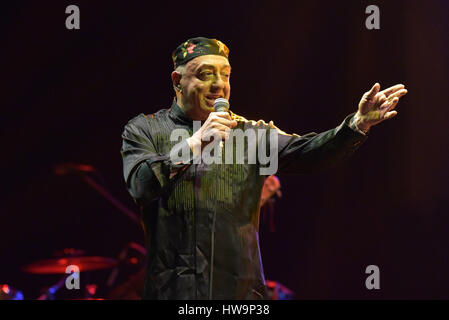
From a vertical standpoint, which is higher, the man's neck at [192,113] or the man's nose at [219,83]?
the man's nose at [219,83]

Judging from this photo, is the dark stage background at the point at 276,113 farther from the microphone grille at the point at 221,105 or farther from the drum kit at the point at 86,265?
the microphone grille at the point at 221,105

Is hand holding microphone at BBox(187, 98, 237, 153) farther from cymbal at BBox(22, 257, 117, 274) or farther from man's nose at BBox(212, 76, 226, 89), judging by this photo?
cymbal at BBox(22, 257, 117, 274)

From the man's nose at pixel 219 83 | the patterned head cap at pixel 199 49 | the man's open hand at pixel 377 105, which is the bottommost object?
the man's open hand at pixel 377 105

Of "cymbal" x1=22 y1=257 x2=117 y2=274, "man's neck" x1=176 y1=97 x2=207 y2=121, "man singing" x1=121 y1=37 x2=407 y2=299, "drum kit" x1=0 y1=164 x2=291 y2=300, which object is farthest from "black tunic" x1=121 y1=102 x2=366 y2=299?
"cymbal" x1=22 y1=257 x2=117 y2=274

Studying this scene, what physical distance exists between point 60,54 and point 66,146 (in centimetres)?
82

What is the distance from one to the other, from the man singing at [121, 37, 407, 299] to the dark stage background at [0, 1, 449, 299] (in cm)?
249

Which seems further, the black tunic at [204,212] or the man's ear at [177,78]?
the man's ear at [177,78]

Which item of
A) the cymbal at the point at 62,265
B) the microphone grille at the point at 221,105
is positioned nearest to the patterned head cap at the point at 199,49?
the microphone grille at the point at 221,105

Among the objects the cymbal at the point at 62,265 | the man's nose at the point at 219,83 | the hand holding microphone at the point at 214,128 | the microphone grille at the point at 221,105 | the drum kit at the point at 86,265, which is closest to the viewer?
the hand holding microphone at the point at 214,128

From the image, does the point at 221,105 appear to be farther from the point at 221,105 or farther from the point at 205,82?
the point at 205,82

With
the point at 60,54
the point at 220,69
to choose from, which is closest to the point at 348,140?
the point at 220,69

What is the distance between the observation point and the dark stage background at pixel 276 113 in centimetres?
426

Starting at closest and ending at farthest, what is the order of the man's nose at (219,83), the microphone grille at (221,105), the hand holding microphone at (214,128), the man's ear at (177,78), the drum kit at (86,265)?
the hand holding microphone at (214,128)
the microphone grille at (221,105)
the man's nose at (219,83)
the man's ear at (177,78)
the drum kit at (86,265)

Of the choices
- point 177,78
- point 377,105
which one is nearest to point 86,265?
point 177,78
